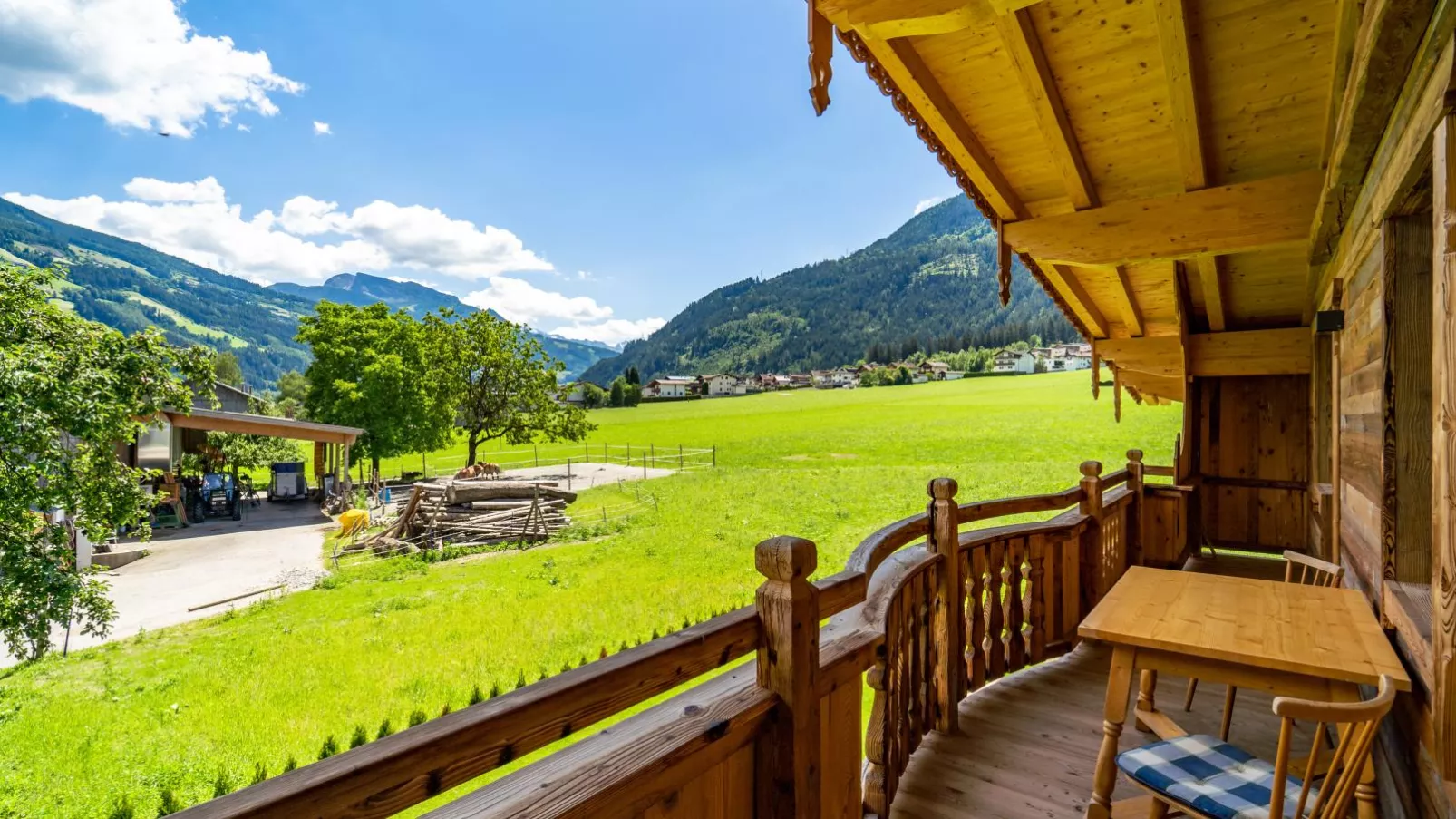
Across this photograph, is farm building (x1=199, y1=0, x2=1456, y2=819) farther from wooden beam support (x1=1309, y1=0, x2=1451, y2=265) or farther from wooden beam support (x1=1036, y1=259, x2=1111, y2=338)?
wooden beam support (x1=1036, y1=259, x2=1111, y2=338)

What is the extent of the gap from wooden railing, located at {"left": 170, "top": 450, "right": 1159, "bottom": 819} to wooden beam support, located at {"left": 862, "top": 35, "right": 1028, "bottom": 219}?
1.85m

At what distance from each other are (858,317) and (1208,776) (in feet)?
460

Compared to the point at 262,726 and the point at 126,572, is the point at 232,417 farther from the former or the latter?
the point at 262,726

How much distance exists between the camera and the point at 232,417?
15.6m

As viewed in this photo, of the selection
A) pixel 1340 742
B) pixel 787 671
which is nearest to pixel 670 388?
pixel 787 671

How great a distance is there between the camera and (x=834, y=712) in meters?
1.77

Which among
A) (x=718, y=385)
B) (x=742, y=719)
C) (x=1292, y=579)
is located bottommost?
(x=1292, y=579)

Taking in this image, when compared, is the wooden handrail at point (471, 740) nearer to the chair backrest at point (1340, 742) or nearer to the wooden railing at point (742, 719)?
the wooden railing at point (742, 719)

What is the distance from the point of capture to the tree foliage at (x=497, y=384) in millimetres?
28406

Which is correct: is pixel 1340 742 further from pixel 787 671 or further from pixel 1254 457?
pixel 1254 457

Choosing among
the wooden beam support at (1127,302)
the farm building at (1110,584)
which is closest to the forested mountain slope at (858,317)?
the wooden beam support at (1127,302)

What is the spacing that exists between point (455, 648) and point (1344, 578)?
11.3m

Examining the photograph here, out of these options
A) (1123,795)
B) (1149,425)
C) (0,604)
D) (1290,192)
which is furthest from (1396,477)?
(1149,425)

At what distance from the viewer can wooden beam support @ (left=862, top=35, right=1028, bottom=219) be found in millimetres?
2748
